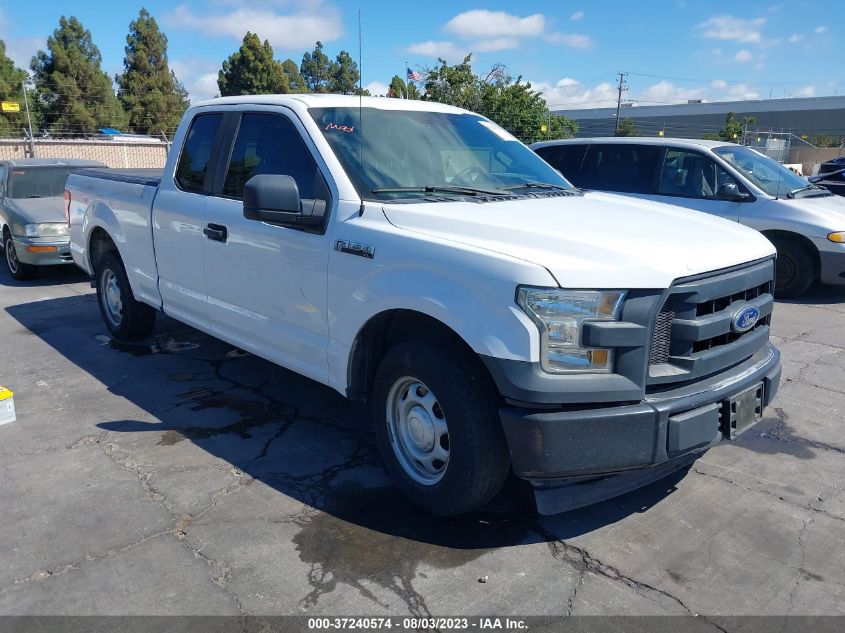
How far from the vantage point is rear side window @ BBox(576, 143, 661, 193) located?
30.0 feet

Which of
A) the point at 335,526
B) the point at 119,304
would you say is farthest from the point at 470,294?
the point at 119,304

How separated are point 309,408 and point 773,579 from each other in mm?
3139

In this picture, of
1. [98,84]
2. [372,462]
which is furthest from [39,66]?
[372,462]

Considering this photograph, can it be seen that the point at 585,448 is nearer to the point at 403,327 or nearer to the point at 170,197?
the point at 403,327

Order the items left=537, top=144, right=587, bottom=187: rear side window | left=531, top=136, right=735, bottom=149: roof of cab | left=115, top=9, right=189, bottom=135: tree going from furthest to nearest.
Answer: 1. left=115, top=9, right=189, bottom=135: tree
2. left=537, top=144, right=587, bottom=187: rear side window
3. left=531, top=136, right=735, bottom=149: roof of cab

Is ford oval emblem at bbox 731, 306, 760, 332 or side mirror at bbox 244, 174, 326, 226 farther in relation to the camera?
side mirror at bbox 244, 174, 326, 226

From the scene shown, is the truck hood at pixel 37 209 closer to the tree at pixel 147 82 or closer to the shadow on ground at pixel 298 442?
the shadow on ground at pixel 298 442

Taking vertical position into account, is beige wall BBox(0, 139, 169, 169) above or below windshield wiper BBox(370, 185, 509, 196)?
above

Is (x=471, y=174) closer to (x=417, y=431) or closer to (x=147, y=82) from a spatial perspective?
(x=417, y=431)

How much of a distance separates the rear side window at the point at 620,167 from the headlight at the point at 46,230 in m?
7.05

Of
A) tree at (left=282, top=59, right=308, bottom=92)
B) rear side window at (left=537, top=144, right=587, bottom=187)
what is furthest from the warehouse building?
rear side window at (left=537, top=144, right=587, bottom=187)

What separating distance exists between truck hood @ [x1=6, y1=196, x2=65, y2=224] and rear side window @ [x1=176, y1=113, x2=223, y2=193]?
5.29 meters

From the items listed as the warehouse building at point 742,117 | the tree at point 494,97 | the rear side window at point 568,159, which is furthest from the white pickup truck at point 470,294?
the warehouse building at point 742,117

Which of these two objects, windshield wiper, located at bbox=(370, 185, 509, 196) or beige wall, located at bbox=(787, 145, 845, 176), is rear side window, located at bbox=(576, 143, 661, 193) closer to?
windshield wiper, located at bbox=(370, 185, 509, 196)
